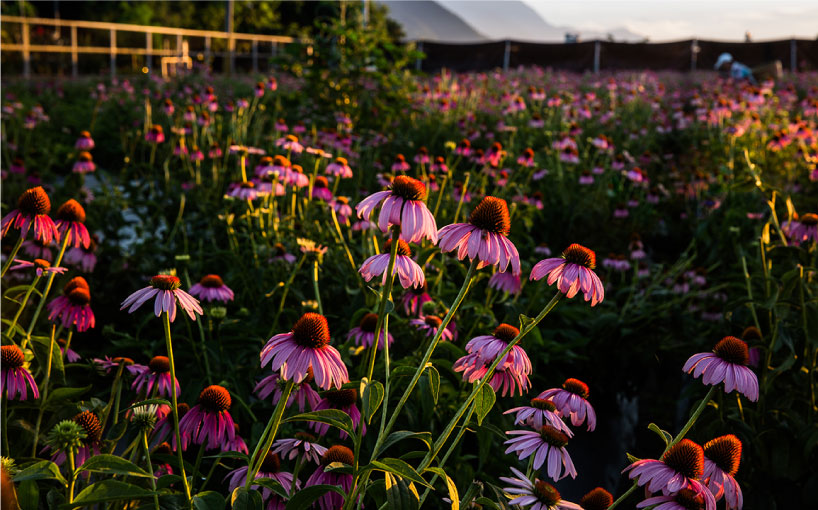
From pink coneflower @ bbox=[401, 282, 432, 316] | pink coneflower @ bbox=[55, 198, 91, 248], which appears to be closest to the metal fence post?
pink coneflower @ bbox=[401, 282, 432, 316]

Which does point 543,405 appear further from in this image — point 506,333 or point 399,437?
point 399,437

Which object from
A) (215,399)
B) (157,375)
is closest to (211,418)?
(215,399)

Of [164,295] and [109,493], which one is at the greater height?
[164,295]

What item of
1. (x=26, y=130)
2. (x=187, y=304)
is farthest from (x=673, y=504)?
(x=26, y=130)

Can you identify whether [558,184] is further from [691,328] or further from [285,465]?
[285,465]

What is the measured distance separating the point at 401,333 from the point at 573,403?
2.76ft

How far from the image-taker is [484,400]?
3.23 ft

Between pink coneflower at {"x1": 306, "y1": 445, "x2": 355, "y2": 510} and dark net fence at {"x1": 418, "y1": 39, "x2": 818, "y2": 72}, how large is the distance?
75.0 feet

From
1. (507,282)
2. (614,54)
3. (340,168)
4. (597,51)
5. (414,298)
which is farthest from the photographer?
(614,54)

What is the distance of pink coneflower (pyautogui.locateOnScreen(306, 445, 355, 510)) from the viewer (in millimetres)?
1126

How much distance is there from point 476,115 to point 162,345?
15.5 feet

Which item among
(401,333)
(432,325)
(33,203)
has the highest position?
(33,203)

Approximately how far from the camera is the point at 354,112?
216 inches

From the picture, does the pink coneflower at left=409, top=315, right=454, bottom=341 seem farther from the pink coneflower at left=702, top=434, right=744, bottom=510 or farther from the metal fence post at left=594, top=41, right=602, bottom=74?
the metal fence post at left=594, top=41, right=602, bottom=74
